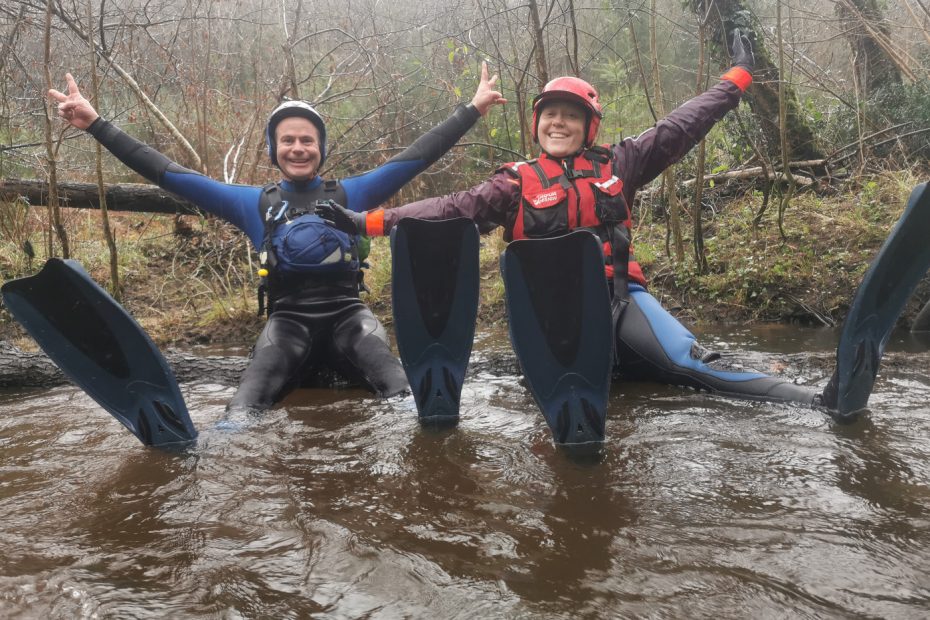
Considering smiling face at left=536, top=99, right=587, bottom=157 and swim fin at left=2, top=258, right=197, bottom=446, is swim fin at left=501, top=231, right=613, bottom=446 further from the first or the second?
swim fin at left=2, top=258, right=197, bottom=446

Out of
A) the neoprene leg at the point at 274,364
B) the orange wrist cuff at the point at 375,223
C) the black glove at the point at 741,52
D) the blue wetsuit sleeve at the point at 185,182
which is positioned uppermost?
the black glove at the point at 741,52

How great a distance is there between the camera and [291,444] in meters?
2.78

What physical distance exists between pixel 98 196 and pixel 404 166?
4972 mm

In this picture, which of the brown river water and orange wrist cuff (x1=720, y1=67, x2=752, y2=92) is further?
orange wrist cuff (x1=720, y1=67, x2=752, y2=92)

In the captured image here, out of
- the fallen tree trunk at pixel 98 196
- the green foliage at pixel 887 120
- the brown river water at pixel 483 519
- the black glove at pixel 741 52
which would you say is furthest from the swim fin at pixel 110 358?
Answer: the green foliage at pixel 887 120

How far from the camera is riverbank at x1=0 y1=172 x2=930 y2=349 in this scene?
18.5 ft

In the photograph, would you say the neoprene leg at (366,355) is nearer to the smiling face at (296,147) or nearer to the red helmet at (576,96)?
the smiling face at (296,147)

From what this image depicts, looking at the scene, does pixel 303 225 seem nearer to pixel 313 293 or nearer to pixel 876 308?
pixel 313 293

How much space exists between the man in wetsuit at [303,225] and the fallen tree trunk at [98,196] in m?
3.91

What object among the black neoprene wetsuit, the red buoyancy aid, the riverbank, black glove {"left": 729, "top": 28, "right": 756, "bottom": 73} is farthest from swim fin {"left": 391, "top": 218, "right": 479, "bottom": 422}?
the riverbank

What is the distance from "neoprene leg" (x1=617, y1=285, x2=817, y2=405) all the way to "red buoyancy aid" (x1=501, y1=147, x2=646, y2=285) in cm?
26

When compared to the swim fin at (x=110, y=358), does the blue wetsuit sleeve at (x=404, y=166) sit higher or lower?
higher

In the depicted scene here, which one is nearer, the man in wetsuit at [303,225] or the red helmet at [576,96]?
the red helmet at [576,96]

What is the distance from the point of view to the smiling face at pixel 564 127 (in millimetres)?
3406
